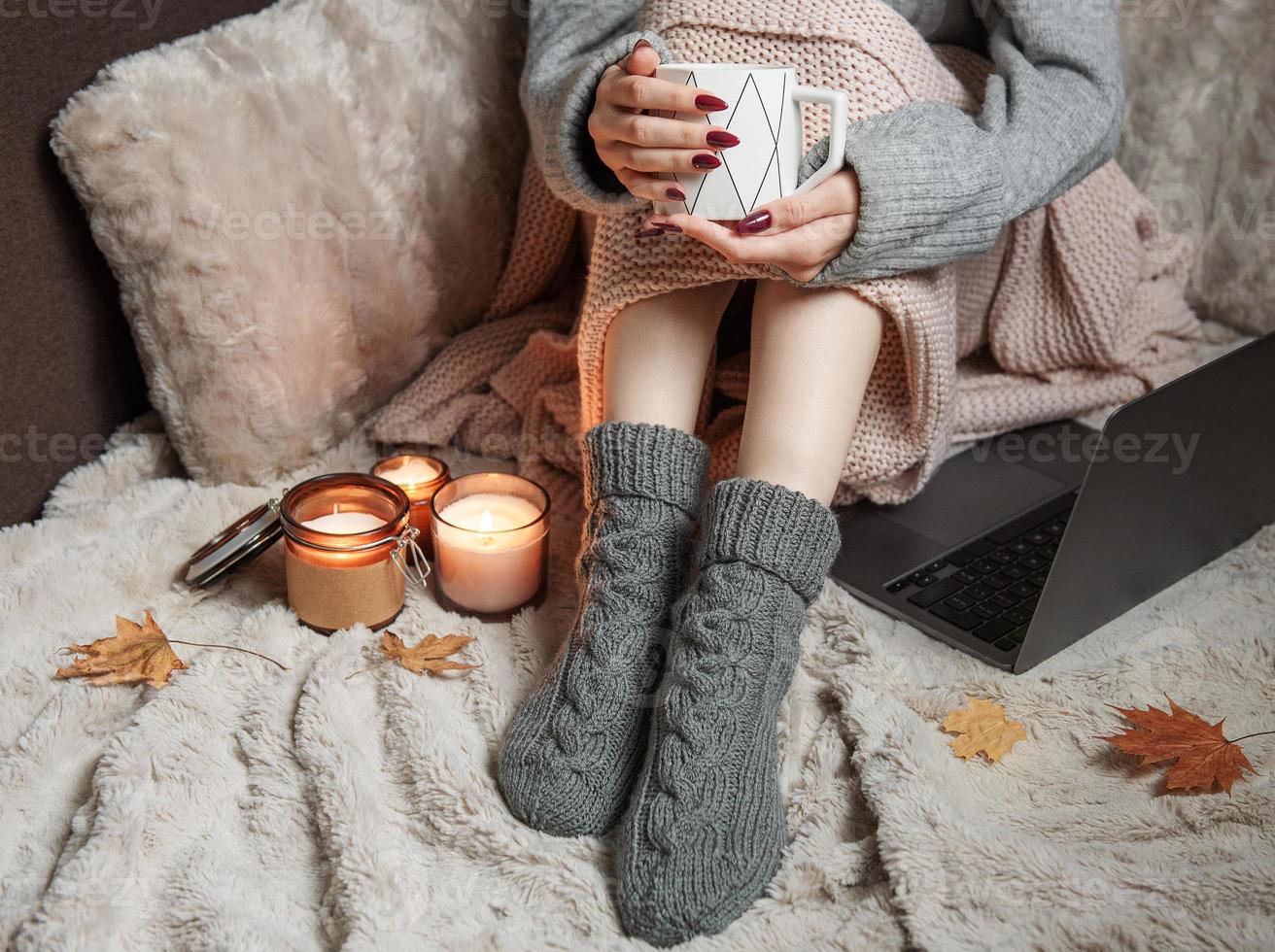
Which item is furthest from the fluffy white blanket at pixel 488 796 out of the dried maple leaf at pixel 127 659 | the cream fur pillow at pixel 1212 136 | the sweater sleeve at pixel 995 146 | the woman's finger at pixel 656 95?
the cream fur pillow at pixel 1212 136

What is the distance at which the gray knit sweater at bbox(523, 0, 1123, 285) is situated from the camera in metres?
0.84

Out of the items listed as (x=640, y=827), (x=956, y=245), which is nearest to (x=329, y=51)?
(x=956, y=245)

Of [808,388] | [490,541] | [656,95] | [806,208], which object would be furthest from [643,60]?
[490,541]

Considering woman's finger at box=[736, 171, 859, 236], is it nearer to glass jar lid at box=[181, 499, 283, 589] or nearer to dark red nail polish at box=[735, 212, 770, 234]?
dark red nail polish at box=[735, 212, 770, 234]

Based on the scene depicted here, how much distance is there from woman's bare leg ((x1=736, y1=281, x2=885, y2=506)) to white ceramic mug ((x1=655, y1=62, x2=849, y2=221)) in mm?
120

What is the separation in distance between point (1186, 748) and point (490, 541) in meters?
0.54

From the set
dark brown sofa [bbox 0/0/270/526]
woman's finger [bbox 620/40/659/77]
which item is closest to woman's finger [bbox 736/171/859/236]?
woman's finger [bbox 620/40/659/77]

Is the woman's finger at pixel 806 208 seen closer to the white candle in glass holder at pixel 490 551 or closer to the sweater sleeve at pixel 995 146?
the sweater sleeve at pixel 995 146

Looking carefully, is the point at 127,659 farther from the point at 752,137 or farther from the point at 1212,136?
the point at 1212,136

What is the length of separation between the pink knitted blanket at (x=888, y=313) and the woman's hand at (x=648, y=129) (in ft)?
0.28

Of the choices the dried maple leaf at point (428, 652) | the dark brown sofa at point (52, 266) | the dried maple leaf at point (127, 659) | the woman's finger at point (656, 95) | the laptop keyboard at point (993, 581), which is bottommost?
the dried maple leaf at point (127, 659)

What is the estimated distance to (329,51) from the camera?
1.10 m

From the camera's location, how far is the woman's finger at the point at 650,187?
0.80 metres

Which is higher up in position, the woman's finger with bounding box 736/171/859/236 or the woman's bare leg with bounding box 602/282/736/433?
the woman's finger with bounding box 736/171/859/236
